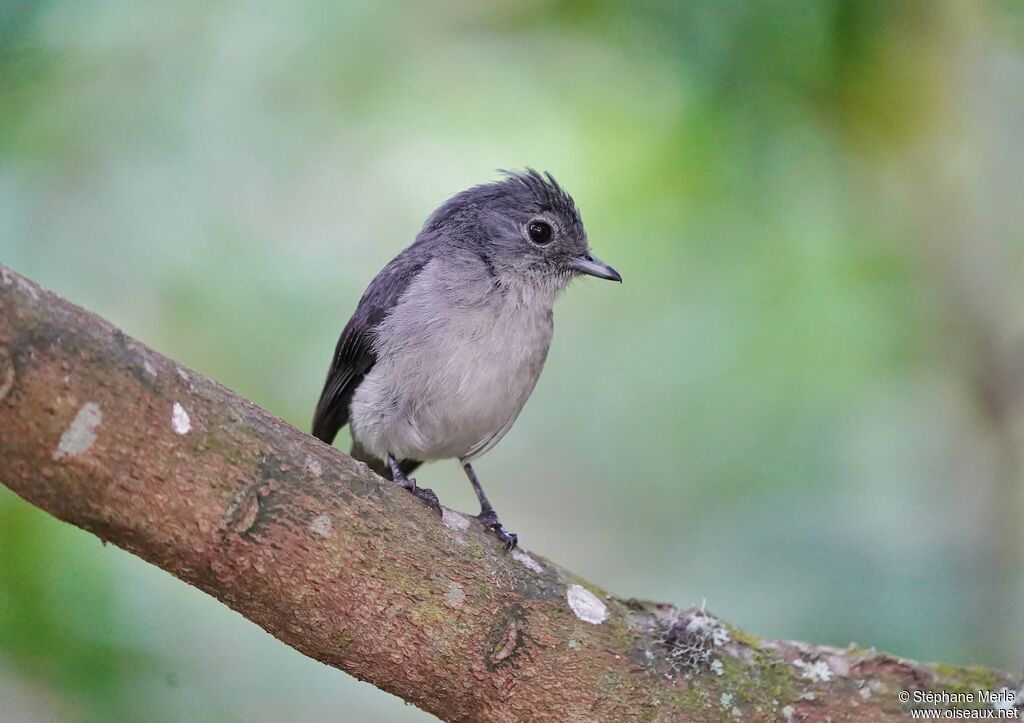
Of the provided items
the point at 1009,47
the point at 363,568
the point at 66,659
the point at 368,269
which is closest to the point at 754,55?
the point at 1009,47

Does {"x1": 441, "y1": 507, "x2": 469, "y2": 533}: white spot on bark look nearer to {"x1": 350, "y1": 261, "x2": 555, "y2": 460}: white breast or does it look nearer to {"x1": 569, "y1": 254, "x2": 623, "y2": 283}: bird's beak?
{"x1": 350, "y1": 261, "x2": 555, "y2": 460}: white breast

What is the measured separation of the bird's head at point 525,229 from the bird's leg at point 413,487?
0.79 m

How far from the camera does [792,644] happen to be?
2910 millimetres

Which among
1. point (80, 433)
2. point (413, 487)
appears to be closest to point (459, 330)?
point (413, 487)

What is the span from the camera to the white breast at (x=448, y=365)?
3.55 m

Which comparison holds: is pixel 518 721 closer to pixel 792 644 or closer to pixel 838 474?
pixel 792 644

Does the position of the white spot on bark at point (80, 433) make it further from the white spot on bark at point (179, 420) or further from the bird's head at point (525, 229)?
the bird's head at point (525, 229)

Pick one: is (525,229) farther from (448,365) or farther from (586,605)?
(586,605)

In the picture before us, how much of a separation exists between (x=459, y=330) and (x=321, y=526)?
1.35 m

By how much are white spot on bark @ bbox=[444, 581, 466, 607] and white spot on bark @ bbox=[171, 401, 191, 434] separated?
0.75 metres

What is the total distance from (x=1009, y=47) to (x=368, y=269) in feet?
9.42

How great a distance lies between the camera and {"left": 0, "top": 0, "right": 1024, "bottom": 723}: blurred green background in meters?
3.59

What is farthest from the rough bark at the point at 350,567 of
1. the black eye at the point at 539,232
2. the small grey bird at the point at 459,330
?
the black eye at the point at 539,232

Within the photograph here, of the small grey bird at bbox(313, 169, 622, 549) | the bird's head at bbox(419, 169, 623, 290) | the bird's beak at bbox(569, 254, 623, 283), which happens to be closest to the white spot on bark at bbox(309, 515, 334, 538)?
the small grey bird at bbox(313, 169, 622, 549)
